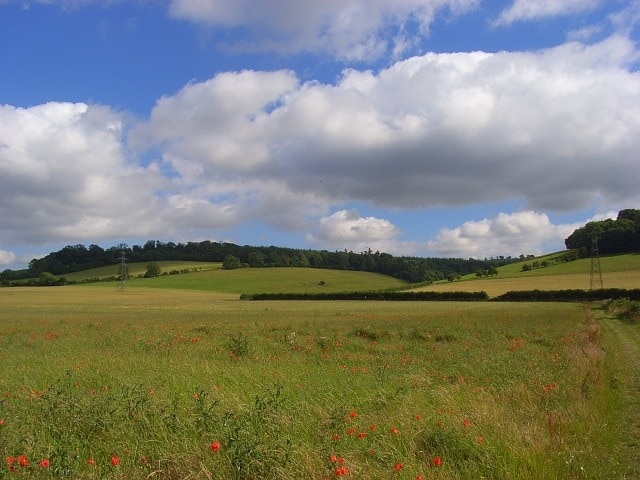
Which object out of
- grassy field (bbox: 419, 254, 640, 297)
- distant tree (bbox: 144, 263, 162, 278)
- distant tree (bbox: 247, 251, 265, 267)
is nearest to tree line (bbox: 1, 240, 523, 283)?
distant tree (bbox: 247, 251, 265, 267)

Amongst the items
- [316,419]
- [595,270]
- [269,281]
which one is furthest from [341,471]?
[269,281]

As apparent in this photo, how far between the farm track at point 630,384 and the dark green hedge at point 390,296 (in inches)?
2257

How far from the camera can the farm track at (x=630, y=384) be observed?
7.58 meters

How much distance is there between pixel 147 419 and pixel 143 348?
11.7 metres

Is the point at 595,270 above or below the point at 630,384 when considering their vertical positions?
above

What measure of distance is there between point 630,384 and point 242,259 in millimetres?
155573

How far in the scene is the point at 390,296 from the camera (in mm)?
89125

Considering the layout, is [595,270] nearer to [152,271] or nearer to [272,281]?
[272,281]

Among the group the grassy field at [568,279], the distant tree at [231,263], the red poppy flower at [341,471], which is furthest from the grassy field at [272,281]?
the red poppy flower at [341,471]

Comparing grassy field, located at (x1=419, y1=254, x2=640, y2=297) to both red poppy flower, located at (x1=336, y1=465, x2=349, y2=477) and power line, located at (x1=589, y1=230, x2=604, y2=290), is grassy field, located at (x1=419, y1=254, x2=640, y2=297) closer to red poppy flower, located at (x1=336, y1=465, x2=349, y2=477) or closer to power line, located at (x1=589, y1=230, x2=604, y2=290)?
power line, located at (x1=589, y1=230, x2=604, y2=290)

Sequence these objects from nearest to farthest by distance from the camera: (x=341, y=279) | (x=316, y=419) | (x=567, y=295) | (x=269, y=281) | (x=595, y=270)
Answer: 1. (x=316, y=419)
2. (x=567, y=295)
3. (x=595, y=270)
4. (x=269, y=281)
5. (x=341, y=279)

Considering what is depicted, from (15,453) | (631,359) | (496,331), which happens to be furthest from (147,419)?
(496,331)

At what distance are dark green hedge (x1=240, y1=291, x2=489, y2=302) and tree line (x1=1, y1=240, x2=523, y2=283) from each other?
51774 mm

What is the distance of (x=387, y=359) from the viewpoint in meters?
15.3
